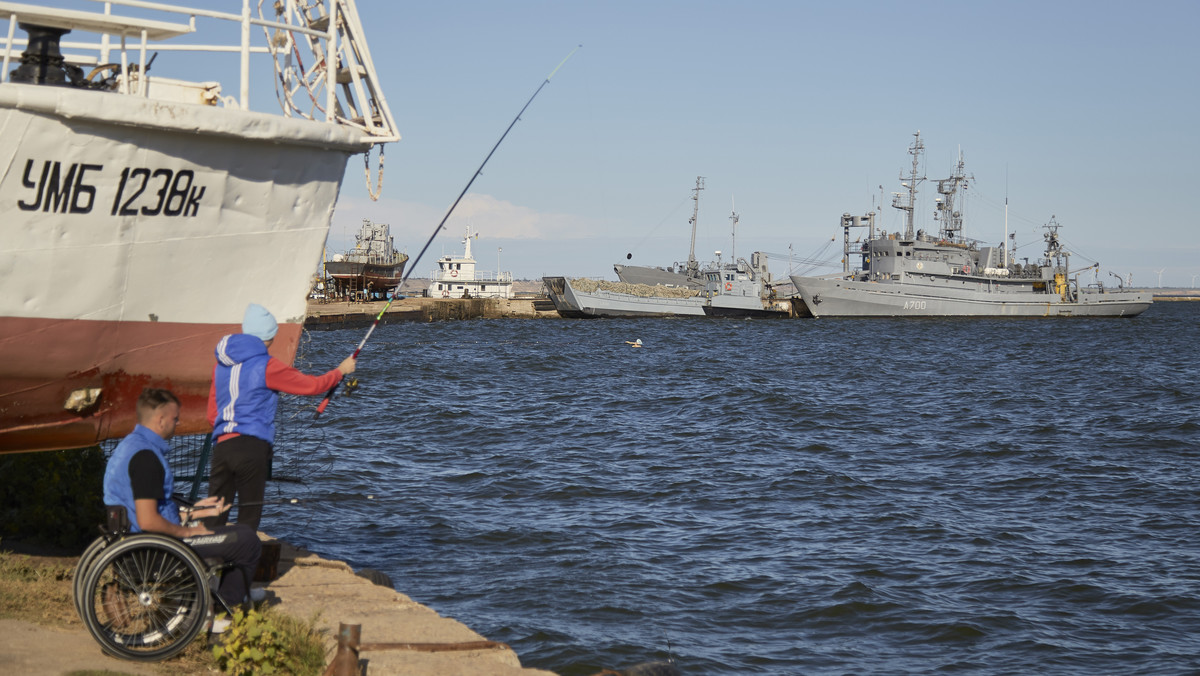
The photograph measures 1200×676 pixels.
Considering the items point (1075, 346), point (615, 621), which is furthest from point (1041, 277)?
point (615, 621)

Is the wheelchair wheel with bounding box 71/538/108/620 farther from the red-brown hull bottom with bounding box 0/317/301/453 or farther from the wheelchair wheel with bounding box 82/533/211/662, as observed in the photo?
the red-brown hull bottom with bounding box 0/317/301/453

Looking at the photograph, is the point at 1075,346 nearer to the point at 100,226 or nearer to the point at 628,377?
the point at 628,377

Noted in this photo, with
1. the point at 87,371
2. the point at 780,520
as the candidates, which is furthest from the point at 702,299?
the point at 87,371

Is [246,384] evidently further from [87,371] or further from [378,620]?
[378,620]

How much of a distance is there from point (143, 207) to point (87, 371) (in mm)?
1302

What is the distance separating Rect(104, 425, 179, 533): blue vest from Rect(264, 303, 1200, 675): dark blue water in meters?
3.11

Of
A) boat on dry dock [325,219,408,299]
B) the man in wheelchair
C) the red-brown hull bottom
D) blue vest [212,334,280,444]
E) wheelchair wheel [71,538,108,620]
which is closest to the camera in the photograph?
wheelchair wheel [71,538,108,620]

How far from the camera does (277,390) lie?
622 cm

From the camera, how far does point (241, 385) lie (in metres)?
6.14

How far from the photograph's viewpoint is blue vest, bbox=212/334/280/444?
6.12 metres

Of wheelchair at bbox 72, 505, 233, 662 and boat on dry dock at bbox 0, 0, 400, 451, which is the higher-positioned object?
boat on dry dock at bbox 0, 0, 400, 451

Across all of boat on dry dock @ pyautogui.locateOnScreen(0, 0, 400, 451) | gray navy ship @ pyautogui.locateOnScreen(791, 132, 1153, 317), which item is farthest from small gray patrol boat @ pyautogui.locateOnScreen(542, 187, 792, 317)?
boat on dry dock @ pyautogui.locateOnScreen(0, 0, 400, 451)

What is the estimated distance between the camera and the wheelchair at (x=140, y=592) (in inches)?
204

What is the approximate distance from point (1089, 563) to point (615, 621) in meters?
5.54
